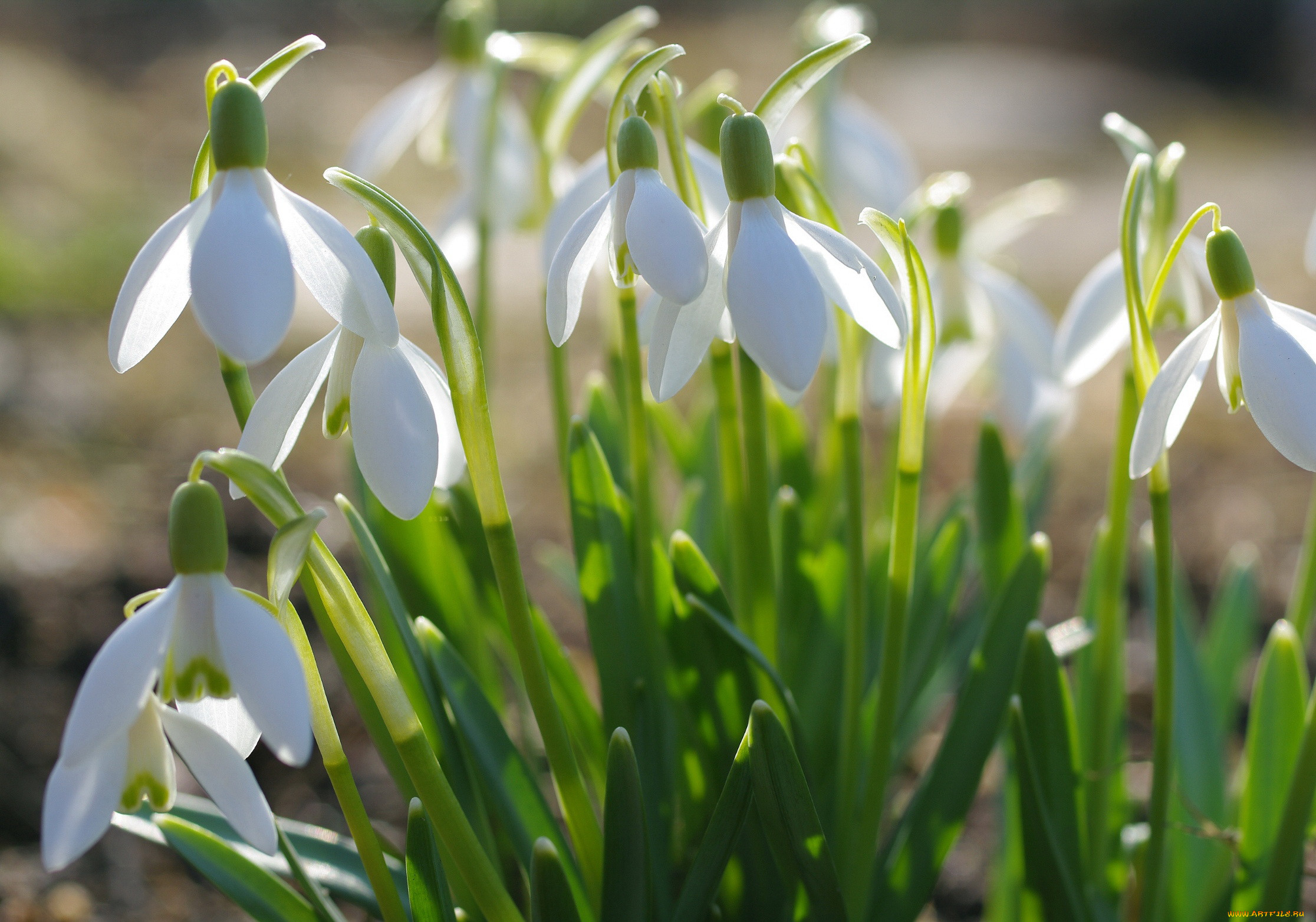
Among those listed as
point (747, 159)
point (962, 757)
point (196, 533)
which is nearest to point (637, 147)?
point (747, 159)

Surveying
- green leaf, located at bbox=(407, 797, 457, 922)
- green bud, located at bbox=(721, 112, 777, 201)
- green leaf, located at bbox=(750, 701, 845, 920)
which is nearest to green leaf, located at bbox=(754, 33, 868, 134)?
green bud, located at bbox=(721, 112, 777, 201)

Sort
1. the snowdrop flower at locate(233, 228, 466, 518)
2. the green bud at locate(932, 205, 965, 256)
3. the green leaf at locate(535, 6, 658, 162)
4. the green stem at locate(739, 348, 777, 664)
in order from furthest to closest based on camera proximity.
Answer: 1. the green bud at locate(932, 205, 965, 256)
2. the green leaf at locate(535, 6, 658, 162)
3. the green stem at locate(739, 348, 777, 664)
4. the snowdrop flower at locate(233, 228, 466, 518)

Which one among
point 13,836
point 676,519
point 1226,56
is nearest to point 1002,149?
point 1226,56

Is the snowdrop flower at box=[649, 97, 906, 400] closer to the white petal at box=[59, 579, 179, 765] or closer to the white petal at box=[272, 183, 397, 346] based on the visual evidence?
the white petal at box=[272, 183, 397, 346]

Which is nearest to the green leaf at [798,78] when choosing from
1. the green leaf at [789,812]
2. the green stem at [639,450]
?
the green stem at [639,450]

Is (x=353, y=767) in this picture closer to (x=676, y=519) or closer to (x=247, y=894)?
(x=676, y=519)

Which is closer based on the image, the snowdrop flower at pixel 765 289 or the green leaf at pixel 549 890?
the snowdrop flower at pixel 765 289

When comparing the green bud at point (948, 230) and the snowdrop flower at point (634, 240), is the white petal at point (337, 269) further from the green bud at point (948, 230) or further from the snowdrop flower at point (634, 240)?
the green bud at point (948, 230)
